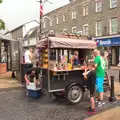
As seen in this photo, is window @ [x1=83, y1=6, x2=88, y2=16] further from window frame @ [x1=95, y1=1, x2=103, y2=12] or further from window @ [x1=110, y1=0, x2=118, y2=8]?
window @ [x1=110, y1=0, x2=118, y2=8]

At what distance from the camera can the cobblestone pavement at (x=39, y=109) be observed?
745 centimetres

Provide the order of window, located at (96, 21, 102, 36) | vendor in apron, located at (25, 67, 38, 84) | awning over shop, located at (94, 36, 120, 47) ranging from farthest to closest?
1. window, located at (96, 21, 102, 36)
2. awning over shop, located at (94, 36, 120, 47)
3. vendor in apron, located at (25, 67, 38, 84)

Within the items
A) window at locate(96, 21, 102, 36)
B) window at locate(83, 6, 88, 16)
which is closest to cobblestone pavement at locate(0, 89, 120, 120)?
window at locate(96, 21, 102, 36)

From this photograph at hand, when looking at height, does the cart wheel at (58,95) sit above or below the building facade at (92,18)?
below

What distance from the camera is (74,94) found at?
29.5 feet

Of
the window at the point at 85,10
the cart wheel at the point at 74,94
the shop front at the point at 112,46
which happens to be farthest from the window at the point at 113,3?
the cart wheel at the point at 74,94

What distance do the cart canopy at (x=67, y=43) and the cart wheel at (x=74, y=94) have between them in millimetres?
1322

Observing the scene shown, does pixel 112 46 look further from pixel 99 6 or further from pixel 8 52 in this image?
pixel 8 52

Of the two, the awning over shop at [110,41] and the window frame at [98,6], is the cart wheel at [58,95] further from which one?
the window frame at [98,6]

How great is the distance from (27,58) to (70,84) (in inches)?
198

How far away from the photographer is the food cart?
8.87 m

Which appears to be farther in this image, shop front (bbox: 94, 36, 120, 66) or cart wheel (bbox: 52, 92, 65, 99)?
shop front (bbox: 94, 36, 120, 66)

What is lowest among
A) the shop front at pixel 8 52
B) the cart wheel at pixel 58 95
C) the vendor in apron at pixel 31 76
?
the cart wheel at pixel 58 95

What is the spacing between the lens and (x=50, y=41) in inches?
351
